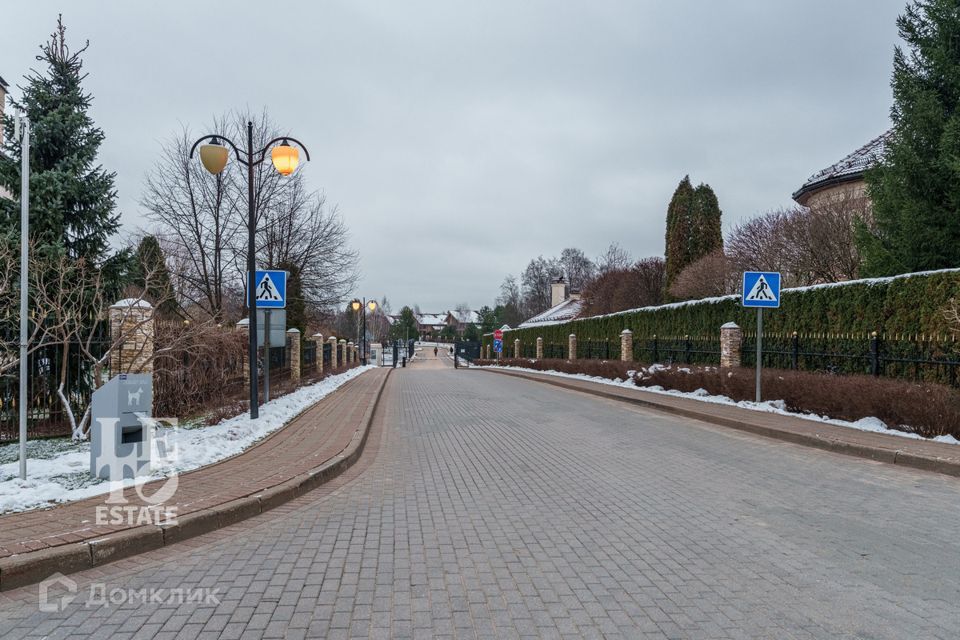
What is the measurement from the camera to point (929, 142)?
12836mm

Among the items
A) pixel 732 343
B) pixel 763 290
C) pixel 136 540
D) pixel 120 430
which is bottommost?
pixel 136 540

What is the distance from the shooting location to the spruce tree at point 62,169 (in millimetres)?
10461

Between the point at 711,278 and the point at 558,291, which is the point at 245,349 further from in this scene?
the point at 558,291

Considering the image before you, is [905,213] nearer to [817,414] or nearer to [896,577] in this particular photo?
[817,414]

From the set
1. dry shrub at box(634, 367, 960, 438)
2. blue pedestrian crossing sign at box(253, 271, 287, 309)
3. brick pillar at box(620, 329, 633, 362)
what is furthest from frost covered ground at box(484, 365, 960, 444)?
blue pedestrian crossing sign at box(253, 271, 287, 309)

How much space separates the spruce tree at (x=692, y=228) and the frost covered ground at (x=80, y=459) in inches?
1185

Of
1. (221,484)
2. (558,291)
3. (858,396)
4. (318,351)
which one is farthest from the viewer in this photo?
(558,291)

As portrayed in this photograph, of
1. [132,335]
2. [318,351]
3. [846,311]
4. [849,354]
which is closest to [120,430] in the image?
[132,335]

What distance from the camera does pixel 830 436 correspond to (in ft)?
29.8

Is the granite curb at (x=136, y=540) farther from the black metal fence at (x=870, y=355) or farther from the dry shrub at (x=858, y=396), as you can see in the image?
the black metal fence at (x=870, y=355)

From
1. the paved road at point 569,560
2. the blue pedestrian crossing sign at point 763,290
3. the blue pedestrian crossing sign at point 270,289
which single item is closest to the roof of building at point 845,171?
the blue pedestrian crossing sign at point 763,290

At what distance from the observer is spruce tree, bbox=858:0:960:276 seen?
12484 mm

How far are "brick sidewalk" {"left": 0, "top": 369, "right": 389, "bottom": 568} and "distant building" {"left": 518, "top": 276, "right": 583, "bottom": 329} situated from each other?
53.8m

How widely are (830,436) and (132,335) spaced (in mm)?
11369
